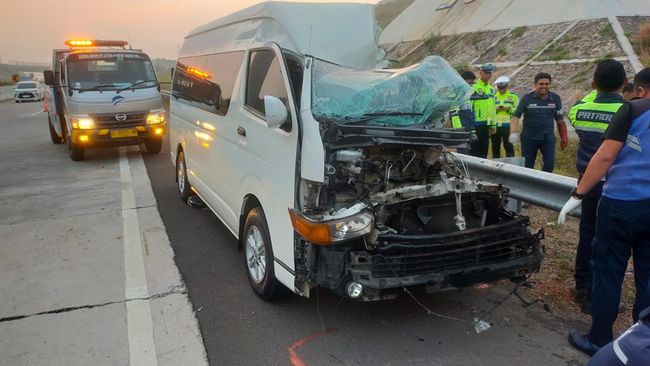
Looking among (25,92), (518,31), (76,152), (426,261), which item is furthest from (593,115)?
(25,92)

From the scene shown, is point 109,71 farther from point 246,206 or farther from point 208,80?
point 246,206

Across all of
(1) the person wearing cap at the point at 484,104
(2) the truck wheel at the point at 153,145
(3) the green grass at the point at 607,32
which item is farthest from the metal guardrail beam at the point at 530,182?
(3) the green grass at the point at 607,32

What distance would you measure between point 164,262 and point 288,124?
7.45ft

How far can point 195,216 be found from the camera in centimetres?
644

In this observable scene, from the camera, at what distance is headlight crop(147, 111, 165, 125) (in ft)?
34.2

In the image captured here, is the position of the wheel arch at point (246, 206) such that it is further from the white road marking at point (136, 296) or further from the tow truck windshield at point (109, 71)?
the tow truck windshield at point (109, 71)

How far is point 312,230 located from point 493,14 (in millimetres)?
23216

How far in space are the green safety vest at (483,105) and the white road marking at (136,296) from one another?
17.5ft

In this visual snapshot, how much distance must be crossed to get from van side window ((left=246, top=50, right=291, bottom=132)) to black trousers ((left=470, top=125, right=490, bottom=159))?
4.60 meters

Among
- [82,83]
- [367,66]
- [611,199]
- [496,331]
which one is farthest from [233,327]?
[82,83]

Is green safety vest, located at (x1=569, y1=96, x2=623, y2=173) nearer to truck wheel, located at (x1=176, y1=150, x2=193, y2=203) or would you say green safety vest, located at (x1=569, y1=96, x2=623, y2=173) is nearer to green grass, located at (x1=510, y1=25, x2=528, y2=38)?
truck wheel, located at (x1=176, y1=150, x2=193, y2=203)

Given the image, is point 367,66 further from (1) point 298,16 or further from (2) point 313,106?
(2) point 313,106

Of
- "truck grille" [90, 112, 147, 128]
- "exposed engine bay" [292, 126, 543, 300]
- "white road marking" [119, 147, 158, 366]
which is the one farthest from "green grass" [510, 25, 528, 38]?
"exposed engine bay" [292, 126, 543, 300]

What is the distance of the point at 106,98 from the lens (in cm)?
992
